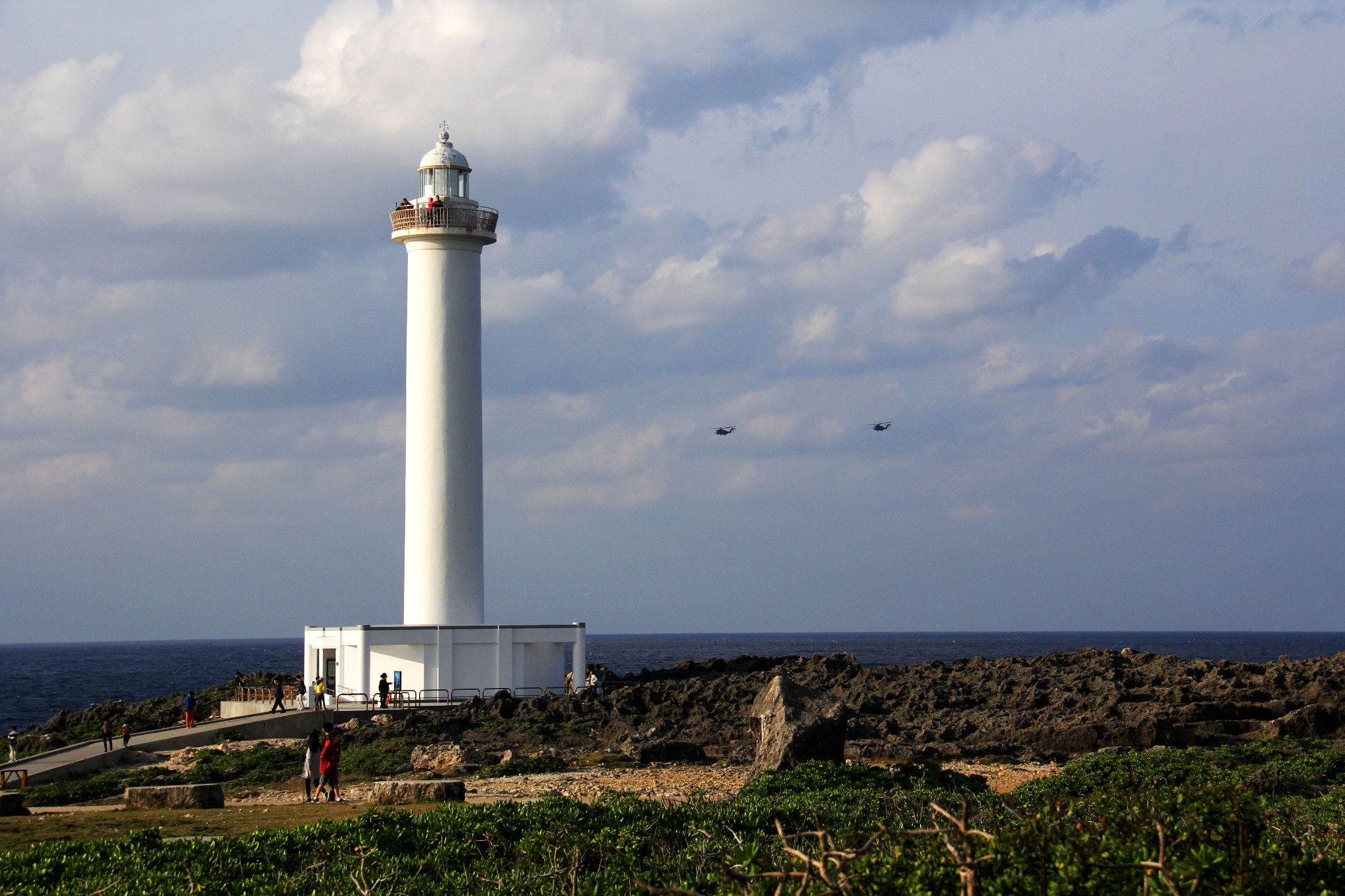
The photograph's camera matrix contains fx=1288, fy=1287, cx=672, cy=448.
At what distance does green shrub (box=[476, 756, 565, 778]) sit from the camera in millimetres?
24172

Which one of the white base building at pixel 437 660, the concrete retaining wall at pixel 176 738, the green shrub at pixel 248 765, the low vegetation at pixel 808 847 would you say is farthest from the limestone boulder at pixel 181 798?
the white base building at pixel 437 660

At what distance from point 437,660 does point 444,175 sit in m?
14.8

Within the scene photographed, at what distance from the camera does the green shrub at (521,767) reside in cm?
2417

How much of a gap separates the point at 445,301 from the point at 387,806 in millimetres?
24145

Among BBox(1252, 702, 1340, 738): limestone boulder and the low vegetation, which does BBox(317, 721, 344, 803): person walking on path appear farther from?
BBox(1252, 702, 1340, 738): limestone boulder

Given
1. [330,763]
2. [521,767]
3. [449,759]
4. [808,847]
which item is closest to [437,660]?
[449,759]

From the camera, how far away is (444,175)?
3962 cm

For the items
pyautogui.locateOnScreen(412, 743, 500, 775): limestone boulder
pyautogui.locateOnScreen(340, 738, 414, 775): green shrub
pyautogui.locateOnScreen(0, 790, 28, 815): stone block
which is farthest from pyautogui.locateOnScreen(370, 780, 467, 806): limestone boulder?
pyautogui.locateOnScreen(340, 738, 414, 775): green shrub

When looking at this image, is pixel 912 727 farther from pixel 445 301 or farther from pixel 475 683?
pixel 445 301

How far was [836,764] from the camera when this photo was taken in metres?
19.8

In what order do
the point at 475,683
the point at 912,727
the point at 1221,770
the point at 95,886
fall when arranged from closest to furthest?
1. the point at 95,886
2. the point at 1221,770
3. the point at 912,727
4. the point at 475,683

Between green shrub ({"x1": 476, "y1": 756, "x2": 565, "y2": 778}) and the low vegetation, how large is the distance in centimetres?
727

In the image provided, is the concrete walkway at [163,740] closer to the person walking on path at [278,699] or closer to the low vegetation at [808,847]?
the person walking on path at [278,699]

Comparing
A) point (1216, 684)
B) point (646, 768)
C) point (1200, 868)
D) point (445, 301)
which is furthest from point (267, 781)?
point (1216, 684)
